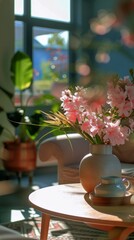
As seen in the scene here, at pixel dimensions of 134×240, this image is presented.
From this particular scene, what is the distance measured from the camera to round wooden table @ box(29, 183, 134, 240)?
1.67 meters

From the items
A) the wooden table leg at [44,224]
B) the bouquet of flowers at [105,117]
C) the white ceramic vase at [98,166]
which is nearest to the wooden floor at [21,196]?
the wooden table leg at [44,224]

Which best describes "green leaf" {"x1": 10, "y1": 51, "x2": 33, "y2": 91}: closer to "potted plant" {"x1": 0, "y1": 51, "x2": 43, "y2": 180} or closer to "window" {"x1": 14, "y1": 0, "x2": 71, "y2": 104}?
"potted plant" {"x1": 0, "y1": 51, "x2": 43, "y2": 180}

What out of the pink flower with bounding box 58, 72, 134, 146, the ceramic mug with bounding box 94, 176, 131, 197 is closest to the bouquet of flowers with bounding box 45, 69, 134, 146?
the pink flower with bounding box 58, 72, 134, 146

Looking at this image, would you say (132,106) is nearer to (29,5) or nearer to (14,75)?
(14,75)

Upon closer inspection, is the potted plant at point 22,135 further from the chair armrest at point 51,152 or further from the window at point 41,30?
the chair armrest at point 51,152

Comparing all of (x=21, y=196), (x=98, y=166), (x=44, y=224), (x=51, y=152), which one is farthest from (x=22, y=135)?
(x=98, y=166)

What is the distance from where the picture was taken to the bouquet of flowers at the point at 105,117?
1906 mm

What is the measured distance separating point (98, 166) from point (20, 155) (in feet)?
9.70

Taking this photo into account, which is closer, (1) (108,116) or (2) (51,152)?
(1) (108,116)

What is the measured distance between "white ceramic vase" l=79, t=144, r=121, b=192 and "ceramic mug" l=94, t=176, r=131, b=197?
0.13 metres

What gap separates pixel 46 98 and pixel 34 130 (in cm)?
41

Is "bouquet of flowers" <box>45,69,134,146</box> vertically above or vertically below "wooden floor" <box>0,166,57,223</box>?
above

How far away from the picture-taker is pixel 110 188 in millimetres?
1885

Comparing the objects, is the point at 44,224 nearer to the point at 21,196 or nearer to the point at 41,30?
the point at 21,196
